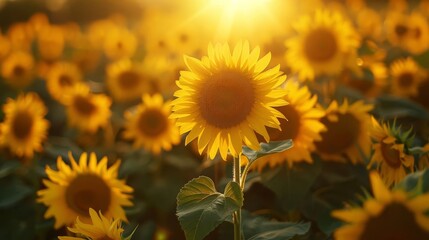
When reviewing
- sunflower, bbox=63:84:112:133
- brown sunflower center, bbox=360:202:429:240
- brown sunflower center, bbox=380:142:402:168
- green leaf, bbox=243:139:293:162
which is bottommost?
brown sunflower center, bbox=360:202:429:240

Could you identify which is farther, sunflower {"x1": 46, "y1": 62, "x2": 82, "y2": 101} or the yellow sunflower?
sunflower {"x1": 46, "y1": 62, "x2": 82, "y2": 101}

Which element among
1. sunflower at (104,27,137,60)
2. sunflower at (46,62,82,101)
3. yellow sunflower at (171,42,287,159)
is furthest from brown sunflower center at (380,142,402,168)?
sunflower at (104,27,137,60)

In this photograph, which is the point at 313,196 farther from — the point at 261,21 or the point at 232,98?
the point at 261,21

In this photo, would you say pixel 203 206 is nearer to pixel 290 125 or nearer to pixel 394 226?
pixel 394 226

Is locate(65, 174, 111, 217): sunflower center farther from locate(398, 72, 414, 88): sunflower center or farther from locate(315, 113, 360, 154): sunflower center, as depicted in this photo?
locate(398, 72, 414, 88): sunflower center

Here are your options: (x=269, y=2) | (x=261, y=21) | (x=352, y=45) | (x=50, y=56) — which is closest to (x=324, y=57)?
(x=352, y=45)
